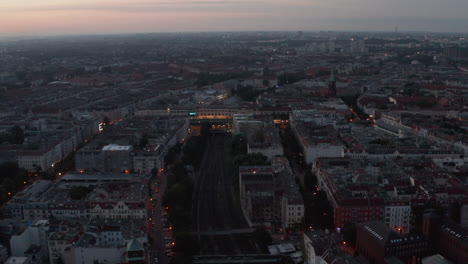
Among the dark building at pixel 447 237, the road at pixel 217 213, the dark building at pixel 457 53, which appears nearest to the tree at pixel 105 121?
the road at pixel 217 213

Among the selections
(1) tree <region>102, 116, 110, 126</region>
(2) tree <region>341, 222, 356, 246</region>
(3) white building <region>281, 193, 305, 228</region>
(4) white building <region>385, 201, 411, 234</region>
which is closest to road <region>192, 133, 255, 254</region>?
(3) white building <region>281, 193, 305, 228</region>

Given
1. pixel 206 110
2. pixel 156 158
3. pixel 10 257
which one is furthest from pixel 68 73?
pixel 10 257

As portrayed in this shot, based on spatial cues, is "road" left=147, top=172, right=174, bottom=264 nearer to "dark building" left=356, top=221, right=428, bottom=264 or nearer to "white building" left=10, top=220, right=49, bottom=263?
"white building" left=10, top=220, right=49, bottom=263

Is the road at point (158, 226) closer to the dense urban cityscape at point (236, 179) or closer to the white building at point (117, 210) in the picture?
the dense urban cityscape at point (236, 179)

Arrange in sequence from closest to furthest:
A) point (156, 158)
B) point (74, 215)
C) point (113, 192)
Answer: point (74, 215) < point (113, 192) < point (156, 158)

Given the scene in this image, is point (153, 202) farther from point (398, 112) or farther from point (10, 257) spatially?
point (398, 112)
